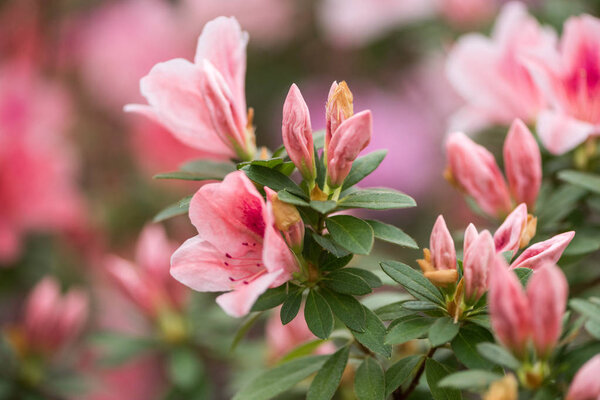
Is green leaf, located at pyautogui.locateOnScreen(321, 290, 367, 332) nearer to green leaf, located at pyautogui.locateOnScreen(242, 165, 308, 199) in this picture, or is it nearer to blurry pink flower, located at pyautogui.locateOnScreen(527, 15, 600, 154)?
green leaf, located at pyautogui.locateOnScreen(242, 165, 308, 199)

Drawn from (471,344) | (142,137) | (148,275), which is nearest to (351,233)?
(471,344)

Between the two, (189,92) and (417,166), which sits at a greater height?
(189,92)

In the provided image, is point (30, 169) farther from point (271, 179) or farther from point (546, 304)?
point (546, 304)

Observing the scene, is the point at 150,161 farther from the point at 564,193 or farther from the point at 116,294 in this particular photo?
the point at 564,193

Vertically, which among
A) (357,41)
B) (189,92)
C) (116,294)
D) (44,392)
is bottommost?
(116,294)

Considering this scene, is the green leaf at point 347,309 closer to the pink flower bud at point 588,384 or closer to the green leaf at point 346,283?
the green leaf at point 346,283

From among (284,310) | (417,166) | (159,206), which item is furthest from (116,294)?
(284,310)

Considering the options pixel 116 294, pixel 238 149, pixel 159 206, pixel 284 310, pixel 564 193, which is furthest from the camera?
pixel 159 206

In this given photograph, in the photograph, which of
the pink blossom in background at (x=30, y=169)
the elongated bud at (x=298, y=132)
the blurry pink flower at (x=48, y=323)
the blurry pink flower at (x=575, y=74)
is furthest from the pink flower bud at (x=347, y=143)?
the pink blossom in background at (x=30, y=169)
